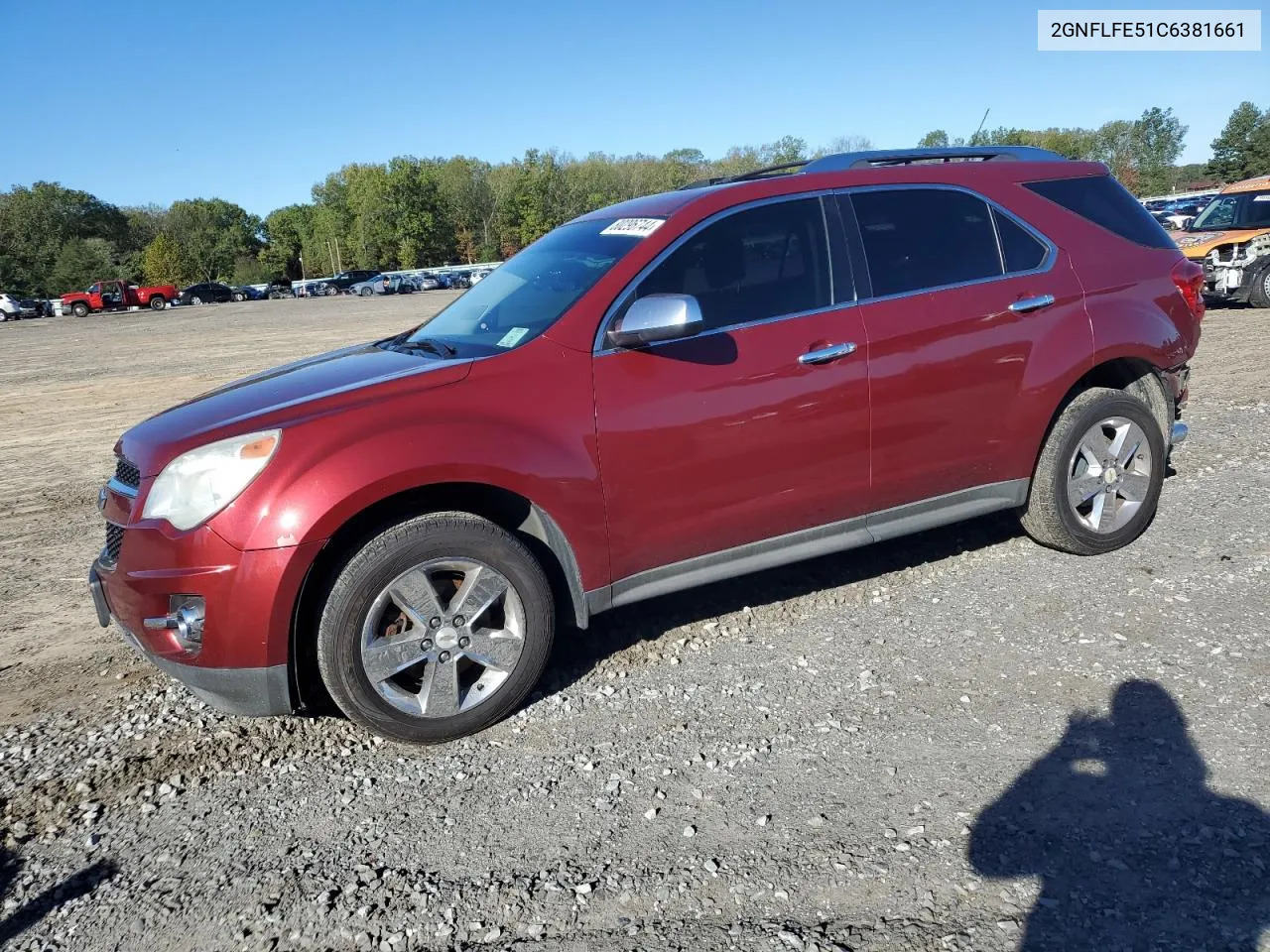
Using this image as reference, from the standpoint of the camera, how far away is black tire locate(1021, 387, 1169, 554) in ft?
15.5

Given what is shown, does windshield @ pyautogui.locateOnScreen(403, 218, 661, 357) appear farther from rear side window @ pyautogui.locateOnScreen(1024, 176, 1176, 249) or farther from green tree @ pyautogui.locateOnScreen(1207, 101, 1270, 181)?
green tree @ pyautogui.locateOnScreen(1207, 101, 1270, 181)

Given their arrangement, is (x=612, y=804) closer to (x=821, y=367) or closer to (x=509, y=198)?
(x=821, y=367)

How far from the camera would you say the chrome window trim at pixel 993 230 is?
430 centimetres

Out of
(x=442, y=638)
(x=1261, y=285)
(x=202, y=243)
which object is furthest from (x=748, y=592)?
(x=202, y=243)

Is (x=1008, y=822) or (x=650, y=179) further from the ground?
(x=650, y=179)

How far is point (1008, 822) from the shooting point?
285 centimetres

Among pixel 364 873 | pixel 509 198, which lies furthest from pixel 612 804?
pixel 509 198

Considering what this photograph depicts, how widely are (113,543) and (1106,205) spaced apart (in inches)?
193

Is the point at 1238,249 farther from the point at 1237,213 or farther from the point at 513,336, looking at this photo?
the point at 513,336

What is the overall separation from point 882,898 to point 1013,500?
8.73 ft

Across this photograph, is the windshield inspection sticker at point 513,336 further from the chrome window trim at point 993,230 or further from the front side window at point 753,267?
the chrome window trim at point 993,230

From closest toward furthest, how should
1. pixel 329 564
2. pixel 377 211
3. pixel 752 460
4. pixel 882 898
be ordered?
pixel 882 898, pixel 329 564, pixel 752 460, pixel 377 211

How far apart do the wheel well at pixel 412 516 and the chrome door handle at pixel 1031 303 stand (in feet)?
7.92

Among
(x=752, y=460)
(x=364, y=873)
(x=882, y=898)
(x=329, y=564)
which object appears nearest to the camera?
(x=882, y=898)
